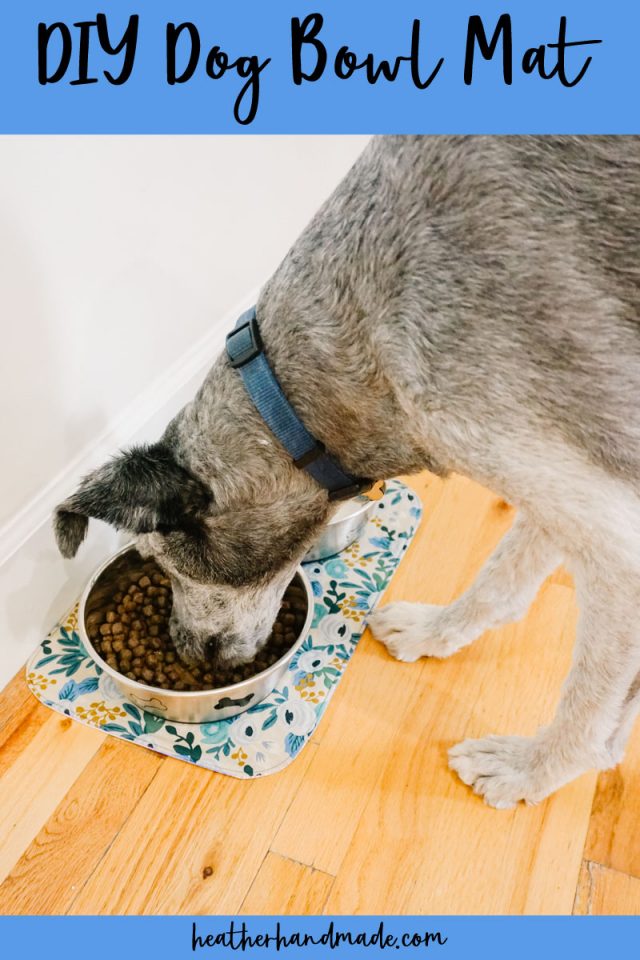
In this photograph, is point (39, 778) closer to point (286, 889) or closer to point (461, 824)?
point (286, 889)

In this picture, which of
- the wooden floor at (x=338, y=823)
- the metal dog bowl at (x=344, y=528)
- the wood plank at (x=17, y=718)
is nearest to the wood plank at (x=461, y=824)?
the wooden floor at (x=338, y=823)

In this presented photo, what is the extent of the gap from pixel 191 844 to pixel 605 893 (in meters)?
0.81

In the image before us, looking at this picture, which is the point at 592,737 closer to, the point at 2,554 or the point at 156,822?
the point at 156,822

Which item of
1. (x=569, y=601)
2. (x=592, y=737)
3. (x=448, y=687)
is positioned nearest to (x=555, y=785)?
(x=592, y=737)

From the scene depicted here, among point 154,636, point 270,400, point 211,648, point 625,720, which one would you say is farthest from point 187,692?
point 625,720

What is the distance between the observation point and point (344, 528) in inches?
78.9

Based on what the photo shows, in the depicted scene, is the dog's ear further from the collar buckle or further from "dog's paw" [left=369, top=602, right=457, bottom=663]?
"dog's paw" [left=369, top=602, right=457, bottom=663]

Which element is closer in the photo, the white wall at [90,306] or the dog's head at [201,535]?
the dog's head at [201,535]

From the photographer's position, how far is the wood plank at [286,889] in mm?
1398

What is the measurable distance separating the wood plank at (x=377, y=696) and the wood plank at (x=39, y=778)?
1.56 ft

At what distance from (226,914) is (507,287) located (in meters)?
1.22

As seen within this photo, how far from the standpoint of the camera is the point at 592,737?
54.7 inches

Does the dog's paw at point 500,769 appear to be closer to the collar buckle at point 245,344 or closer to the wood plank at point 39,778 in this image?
the wood plank at point 39,778

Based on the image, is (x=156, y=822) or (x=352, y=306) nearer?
(x=352, y=306)
